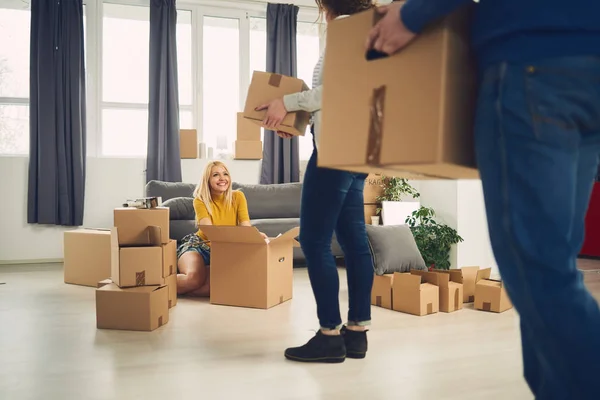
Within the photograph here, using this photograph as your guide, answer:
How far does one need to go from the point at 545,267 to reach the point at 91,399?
127 cm

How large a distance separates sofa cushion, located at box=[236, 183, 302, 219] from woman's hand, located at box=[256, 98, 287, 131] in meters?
3.11

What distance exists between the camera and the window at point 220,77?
5.56 m

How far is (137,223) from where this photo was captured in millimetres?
2527

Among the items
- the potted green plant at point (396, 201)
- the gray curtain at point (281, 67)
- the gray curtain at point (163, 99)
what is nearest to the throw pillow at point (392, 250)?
the potted green plant at point (396, 201)

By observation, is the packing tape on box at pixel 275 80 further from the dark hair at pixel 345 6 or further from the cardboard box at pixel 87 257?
the cardboard box at pixel 87 257

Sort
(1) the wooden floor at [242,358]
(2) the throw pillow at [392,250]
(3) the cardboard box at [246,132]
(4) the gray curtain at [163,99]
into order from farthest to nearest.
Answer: (3) the cardboard box at [246,132] < (4) the gray curtain at [163,99] < (2) the throw pillow at [392,250] < (1) the wooden floor at [242,358]

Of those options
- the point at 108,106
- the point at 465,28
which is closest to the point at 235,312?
the point at 465,28

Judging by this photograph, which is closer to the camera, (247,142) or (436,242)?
(436,242)

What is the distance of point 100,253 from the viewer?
3.52 m

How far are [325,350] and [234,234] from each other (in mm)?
1083

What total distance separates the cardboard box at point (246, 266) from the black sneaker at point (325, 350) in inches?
37.3

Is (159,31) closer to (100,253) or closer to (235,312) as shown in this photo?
(100,253)

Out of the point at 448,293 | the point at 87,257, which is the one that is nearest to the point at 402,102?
the point at 448,293

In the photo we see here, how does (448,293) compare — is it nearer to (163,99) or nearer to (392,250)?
(392,250)
